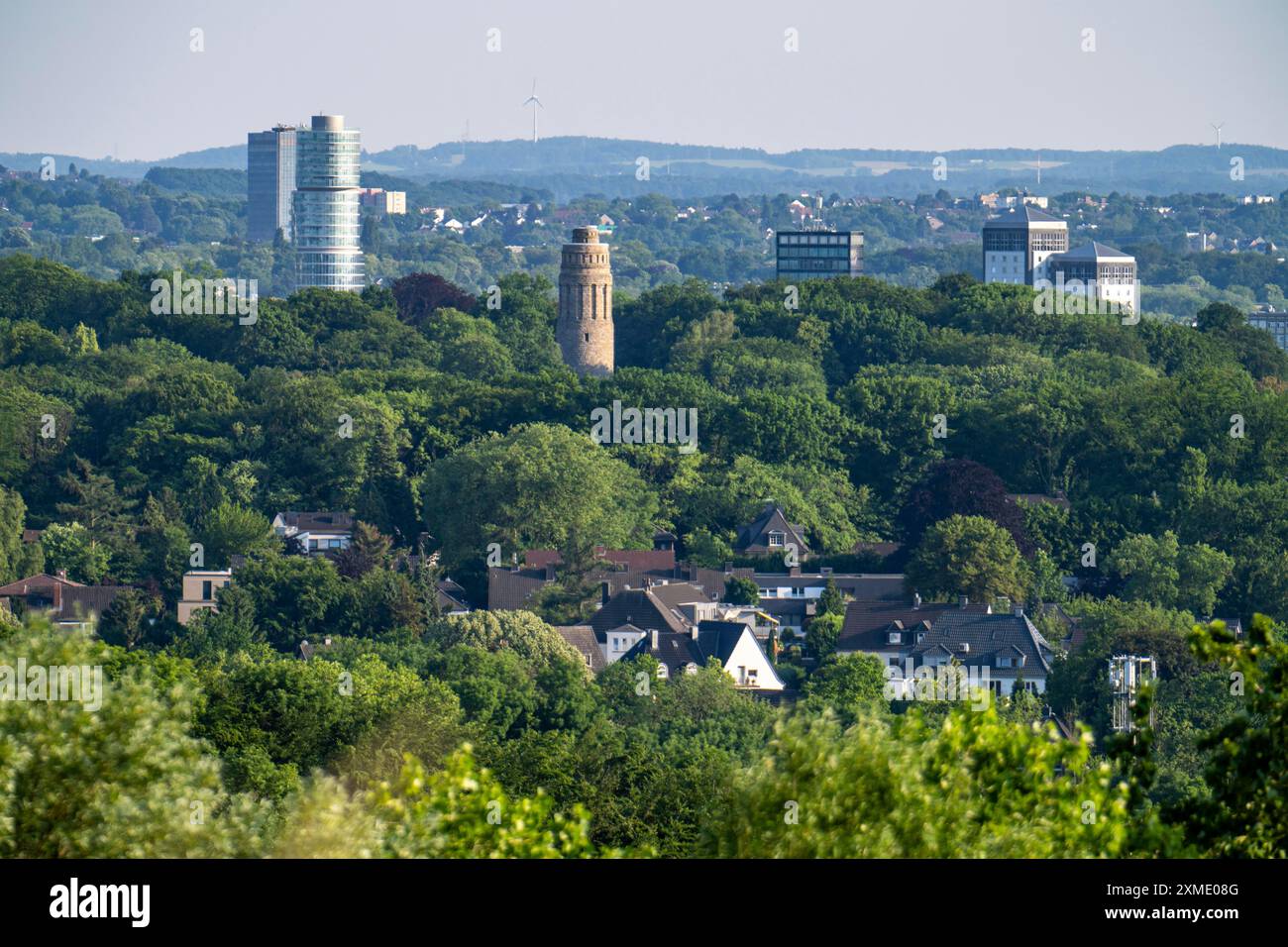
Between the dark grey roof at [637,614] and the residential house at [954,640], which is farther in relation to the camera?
the dark grey roof at [637,614]

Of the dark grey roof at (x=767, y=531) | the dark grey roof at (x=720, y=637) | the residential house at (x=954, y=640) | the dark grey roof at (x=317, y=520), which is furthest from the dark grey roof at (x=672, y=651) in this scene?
the dark grey roof at (x=317, y=520)

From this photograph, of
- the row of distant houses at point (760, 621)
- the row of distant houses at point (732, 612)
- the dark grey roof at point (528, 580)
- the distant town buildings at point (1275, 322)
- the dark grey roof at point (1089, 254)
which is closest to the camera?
the row of distant houses at point (760, 621)

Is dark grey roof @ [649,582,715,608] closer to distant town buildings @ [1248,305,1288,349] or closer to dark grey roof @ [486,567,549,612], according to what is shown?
dark grey roof @ [486,567,549,612]

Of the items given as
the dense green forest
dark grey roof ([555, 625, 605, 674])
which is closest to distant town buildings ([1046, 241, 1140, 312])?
the dense green forest

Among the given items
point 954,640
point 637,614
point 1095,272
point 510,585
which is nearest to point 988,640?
point 954,640

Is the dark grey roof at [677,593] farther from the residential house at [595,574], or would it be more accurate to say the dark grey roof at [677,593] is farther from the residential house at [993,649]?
the residential house at [993,649]
